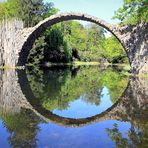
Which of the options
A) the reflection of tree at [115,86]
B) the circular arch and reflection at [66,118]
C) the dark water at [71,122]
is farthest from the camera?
the reflection of tree at [115,86]

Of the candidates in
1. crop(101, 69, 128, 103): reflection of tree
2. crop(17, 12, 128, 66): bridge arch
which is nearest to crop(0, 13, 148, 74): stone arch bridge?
crop(17, 12, 128, 66): bridge arch

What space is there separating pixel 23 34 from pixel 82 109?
23.5 meters

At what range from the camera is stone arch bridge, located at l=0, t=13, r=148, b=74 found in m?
26.1

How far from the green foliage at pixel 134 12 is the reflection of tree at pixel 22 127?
1604 cm

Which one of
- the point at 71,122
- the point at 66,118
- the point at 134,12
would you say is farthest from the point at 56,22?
the point at 71,122

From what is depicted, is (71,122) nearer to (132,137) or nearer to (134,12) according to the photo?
(132,137)

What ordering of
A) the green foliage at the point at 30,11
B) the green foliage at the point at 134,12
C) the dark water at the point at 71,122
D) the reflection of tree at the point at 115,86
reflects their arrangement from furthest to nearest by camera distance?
the green foliage at the point at 30,11, the green foliage at the point at 134,12, the reflection of tree at the point at 115,86, the dark water at the point at 71,122

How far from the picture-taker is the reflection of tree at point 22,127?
6641 mm

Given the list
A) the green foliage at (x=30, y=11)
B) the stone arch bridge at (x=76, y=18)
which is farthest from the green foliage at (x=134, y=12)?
the green foliage at (x=30, y=11)

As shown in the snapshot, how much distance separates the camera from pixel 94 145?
22.0 feet

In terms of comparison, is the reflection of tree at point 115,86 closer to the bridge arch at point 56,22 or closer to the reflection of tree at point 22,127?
the reflection of tree at point 22,127

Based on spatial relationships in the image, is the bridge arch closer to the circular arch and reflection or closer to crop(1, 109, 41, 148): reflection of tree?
the circular arch and reflection

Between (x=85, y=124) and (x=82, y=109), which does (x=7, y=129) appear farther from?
(x=82, y=109)

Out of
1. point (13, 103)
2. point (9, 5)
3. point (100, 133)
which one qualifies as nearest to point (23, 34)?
point (13, 103)
